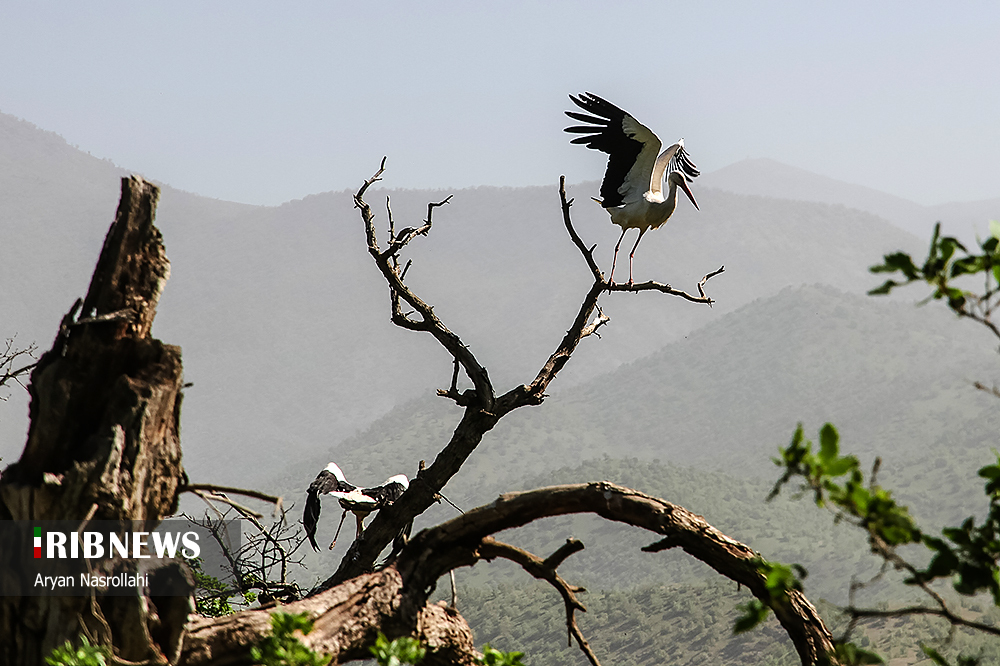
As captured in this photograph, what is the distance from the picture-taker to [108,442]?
2230mm

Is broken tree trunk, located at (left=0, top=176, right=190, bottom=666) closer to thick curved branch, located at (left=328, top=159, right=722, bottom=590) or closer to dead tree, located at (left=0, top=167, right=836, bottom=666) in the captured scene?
dead tree, located at (left=0, top=167, right=836, bottom=666)

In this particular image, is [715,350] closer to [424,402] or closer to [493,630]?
[424,402]

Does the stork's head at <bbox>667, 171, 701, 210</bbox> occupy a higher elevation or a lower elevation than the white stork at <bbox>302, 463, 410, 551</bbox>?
higher

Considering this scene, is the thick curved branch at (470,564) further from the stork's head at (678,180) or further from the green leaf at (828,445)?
the stork's head at (678,180)

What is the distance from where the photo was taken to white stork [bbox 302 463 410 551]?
16.2ft

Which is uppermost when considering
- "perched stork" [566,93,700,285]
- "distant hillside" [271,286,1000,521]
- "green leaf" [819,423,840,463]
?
"distant hillside" [271,286,1000,521]

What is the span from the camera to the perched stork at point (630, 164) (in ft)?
21.7

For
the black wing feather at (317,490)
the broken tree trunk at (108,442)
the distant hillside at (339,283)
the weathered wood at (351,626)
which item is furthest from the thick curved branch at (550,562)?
the distant hillside at (339,283)

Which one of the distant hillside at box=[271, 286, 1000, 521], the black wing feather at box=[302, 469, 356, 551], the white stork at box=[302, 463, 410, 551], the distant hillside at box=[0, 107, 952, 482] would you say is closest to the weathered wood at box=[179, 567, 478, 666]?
the white stork at box=[302, 463, 410, 551]

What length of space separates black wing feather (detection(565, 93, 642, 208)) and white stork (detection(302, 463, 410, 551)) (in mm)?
2991

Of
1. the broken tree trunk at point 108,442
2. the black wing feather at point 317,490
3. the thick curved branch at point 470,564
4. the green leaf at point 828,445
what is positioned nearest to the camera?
the green leaf at point 828,445

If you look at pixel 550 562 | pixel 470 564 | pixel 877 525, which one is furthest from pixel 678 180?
pixel 877 525

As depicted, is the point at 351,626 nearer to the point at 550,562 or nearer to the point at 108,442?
the point at 550,562

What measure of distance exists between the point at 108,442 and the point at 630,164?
529 centimetres
